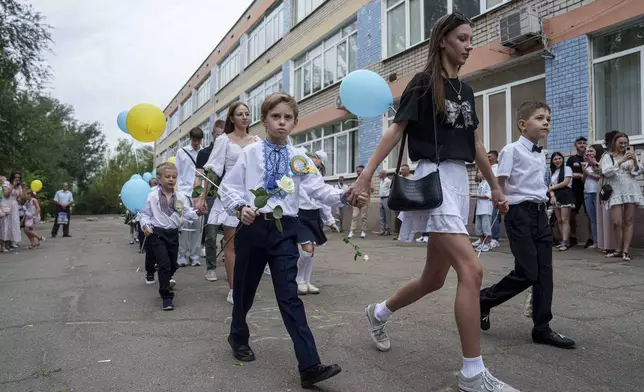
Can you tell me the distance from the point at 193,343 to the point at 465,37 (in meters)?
2.92

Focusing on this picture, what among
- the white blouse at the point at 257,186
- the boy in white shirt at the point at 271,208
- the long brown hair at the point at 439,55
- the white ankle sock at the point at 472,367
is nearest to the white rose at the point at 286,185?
the boy in white shirt at the point at 271,208

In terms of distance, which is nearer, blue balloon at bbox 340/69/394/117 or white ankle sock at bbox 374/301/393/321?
white ankle sock at bbox 374/301/393/321

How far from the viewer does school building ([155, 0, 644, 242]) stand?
9.41 metres

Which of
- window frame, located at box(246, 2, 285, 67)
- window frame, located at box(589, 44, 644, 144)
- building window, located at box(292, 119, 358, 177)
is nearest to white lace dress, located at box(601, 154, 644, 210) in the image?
window frame, located at box(589, 44, 644, 144)

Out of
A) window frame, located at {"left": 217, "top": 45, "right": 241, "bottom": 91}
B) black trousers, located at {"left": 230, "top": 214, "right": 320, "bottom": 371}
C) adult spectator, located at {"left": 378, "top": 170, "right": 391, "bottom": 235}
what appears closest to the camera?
black trousers, located at {"left": 230, "top": 214, "right": 320, "bottom": 371}

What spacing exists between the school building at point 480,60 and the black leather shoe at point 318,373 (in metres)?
7.83

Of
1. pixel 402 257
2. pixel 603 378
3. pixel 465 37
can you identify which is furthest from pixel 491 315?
pixel 402 257

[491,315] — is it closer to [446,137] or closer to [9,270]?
[446,137]

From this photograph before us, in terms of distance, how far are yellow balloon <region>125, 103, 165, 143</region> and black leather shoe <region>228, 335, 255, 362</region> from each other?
13.6ft

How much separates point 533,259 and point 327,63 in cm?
1715

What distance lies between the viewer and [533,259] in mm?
3623

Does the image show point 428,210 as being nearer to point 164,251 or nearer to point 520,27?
point 164,251

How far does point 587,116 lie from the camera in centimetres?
955

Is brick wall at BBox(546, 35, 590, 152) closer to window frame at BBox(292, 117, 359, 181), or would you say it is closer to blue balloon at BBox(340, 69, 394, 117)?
blue balloon at BBox(340, 69, 394, 117)
